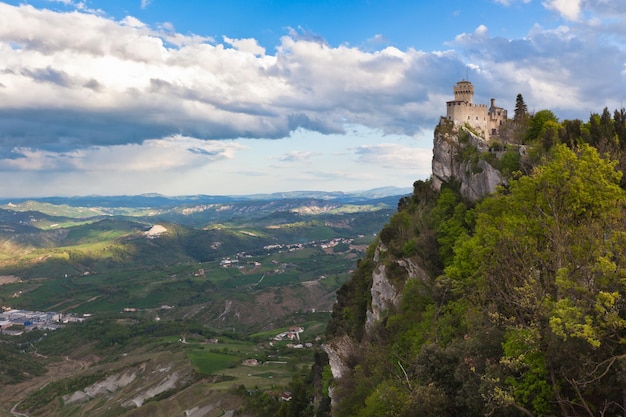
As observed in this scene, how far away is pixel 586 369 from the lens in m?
20.1

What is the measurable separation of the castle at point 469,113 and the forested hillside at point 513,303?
1168 cm

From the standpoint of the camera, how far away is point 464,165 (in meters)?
61.4

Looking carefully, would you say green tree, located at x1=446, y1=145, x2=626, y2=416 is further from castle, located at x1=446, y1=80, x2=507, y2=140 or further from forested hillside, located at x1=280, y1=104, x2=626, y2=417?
castle, located at x1=446, y1=80, x2=507, y2=140

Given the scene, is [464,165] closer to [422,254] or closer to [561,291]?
[422,254]

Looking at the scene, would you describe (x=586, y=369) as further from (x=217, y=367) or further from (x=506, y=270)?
(x=217, y=367)

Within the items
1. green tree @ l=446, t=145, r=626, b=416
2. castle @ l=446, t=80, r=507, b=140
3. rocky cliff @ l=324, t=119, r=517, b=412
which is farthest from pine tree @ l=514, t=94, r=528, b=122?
green tree @ l=446, t=145, r=626, b=416

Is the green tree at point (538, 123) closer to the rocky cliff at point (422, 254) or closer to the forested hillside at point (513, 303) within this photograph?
the forested hillside at point (513, 303)

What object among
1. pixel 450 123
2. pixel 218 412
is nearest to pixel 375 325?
pixel 450 123

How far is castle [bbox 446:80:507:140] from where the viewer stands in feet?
236

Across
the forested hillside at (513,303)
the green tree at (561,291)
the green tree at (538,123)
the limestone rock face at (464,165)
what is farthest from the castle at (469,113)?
the green tree at (561,291)

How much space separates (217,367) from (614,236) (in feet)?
444

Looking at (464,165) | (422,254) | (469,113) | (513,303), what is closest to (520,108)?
(469,113)

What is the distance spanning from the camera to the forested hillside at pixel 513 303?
66.9ft

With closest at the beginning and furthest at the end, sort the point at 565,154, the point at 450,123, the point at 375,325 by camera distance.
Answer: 1. the point at 565,154
2. the point at 375,325
3. the point at 450,123
